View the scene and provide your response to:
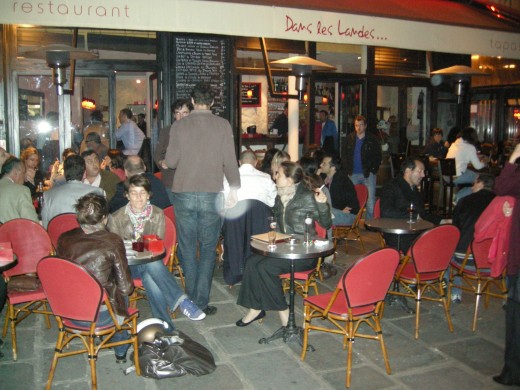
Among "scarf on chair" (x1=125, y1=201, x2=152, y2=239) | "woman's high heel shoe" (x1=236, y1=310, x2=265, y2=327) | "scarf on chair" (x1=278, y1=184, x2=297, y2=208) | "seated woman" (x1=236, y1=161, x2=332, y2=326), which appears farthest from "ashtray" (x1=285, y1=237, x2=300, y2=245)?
"scarf on chair" (x1=125, y1=201, x2=152, y2=239)

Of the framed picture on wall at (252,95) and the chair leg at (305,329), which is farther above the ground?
the framed picture on wall at (252,95)

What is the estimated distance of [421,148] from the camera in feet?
40.7

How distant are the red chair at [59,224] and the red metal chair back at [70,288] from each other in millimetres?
1462

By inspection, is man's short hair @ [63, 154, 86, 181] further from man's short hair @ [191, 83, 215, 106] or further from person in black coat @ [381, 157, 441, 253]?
person in black coat @ [381, 157, 441, 253]

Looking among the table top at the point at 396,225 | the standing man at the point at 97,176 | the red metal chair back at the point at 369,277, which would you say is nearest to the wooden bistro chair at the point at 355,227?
the table top at the point at 396,225

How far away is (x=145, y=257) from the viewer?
13.6 feet

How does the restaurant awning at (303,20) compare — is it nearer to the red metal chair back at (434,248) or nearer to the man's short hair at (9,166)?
the man's short hair at (9,166)

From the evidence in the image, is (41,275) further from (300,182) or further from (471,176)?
(471,176)

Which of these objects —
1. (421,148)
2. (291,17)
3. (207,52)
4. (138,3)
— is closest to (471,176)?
(421,148)

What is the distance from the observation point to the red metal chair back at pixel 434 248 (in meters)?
4.46

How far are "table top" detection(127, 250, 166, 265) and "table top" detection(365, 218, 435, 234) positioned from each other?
2058 millimetres

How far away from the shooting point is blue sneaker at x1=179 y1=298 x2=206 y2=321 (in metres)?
4.84

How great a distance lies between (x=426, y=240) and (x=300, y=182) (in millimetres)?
1224

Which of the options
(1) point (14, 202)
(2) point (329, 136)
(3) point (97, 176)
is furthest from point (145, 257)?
(2) point (329, 136)
